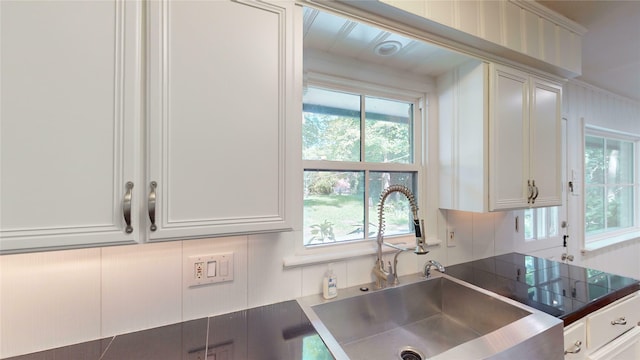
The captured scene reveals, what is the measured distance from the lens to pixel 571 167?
2.20 m

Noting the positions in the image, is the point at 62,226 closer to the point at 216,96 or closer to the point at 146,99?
the point at 146,99

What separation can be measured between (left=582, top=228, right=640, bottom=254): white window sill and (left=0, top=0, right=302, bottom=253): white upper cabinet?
2.91 m

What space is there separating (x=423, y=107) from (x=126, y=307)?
169 cm

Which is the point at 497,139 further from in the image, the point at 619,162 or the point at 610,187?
the point at 619,162

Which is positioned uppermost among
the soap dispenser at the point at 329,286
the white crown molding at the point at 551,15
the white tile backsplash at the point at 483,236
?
the white crown molding at the point at 551,15

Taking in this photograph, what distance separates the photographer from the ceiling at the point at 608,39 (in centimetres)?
137

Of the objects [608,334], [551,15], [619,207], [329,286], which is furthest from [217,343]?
[619,207]

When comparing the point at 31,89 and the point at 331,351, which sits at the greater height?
the point at 31,89

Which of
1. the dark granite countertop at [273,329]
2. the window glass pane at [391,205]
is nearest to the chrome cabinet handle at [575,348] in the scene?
the dark granite countertop at [273,329]

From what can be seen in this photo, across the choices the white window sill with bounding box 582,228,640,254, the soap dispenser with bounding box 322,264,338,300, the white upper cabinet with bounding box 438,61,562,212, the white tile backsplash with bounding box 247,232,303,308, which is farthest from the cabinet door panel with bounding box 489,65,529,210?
the white window sill with bounding box 582,228,640,254

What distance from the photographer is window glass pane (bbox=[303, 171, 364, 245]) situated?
1301mm

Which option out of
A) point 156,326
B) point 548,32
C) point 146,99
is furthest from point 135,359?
point 548,32

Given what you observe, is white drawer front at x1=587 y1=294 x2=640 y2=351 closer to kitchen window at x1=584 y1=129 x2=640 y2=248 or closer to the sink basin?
the sink basin

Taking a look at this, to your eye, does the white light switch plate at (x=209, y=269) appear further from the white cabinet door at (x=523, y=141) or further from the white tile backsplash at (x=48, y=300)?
the white cabinet door at (x=523, y=141)
